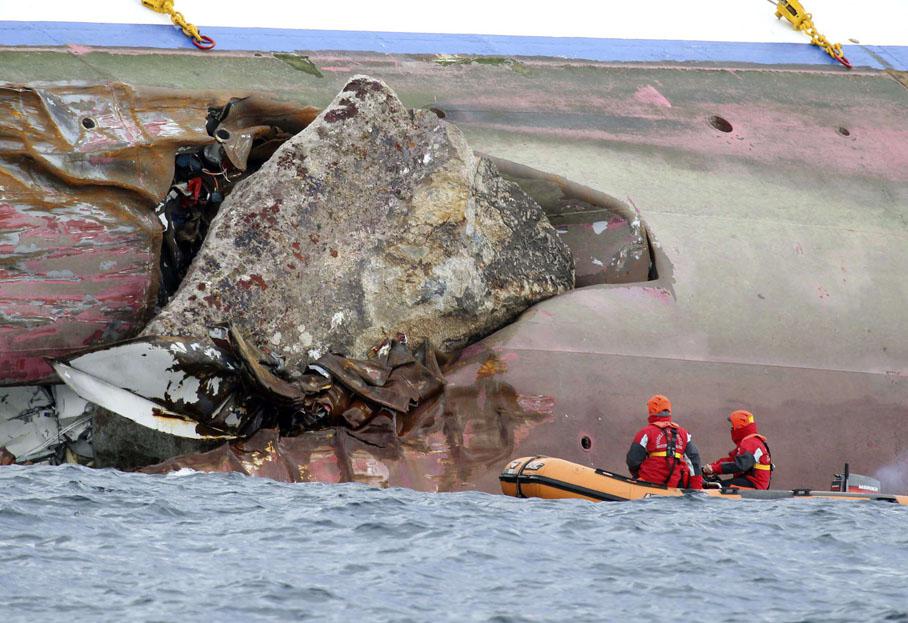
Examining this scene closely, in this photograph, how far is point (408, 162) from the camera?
1220 cm

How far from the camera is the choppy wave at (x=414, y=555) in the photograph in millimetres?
8078

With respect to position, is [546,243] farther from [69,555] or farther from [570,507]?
[69,555]

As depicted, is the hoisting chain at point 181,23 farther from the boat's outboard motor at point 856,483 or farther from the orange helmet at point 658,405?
the boat's outboard motor at point 856,483

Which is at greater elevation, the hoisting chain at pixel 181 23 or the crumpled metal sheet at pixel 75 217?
the hoisting chain at pixel 181 23

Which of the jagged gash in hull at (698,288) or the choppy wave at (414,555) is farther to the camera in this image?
the jagged gash in hull at (698,288)

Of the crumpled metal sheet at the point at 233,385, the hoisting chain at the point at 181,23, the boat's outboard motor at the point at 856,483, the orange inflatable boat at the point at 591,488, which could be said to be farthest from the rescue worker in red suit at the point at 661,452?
the hoisting chain at the point at 181,23

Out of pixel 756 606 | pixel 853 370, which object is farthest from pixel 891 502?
pixel 756 606

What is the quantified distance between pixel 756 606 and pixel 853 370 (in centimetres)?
459

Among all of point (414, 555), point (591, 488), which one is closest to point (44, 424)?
point (414, 555)

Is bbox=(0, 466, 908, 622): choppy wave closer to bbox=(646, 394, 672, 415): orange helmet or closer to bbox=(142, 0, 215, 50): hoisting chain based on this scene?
bbox=(646, 394, 672, 415): orange helmet

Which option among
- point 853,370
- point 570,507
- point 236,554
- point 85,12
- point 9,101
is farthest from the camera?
point 85,12

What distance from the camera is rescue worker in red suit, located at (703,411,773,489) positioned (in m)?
11.4

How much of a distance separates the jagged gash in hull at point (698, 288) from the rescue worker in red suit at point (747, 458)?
1.80ft

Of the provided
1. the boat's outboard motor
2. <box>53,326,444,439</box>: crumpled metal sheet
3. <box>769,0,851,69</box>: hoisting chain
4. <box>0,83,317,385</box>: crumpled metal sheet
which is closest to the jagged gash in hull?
<box>53,326,444,439</box>: crumpled metal sheet
